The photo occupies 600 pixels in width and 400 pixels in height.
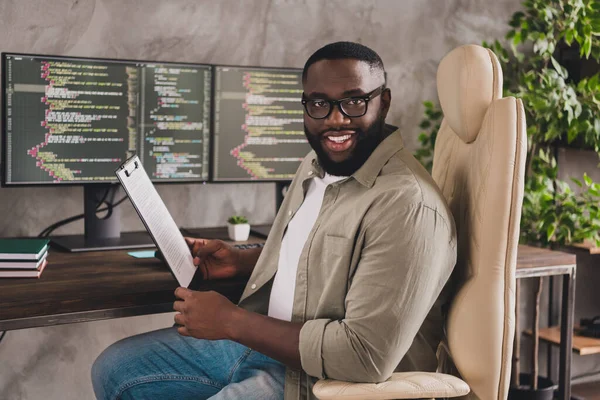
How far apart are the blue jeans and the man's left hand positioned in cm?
21

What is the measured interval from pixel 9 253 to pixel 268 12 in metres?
1.30

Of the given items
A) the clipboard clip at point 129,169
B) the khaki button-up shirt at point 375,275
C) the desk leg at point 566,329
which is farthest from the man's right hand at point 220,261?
the desk leg at point 566,329

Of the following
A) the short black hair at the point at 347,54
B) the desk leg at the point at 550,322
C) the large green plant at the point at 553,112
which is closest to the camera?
the short black hair at the point at 347,54

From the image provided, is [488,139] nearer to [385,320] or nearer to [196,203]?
[385,320]

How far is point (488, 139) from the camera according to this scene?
57.3 inches

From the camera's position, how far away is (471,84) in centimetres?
150

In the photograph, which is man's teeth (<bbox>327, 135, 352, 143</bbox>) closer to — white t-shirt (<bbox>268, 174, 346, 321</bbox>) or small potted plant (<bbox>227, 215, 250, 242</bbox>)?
white t-shirt (<bbox>268, 174, 346, 321</bbox>)

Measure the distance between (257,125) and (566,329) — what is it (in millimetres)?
1183

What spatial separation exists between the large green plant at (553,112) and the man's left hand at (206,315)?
153 centimetres

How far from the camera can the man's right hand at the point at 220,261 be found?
1836mm

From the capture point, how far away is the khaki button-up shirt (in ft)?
4.32

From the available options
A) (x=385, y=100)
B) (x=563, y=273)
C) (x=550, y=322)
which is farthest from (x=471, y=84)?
(x=550, y=322)

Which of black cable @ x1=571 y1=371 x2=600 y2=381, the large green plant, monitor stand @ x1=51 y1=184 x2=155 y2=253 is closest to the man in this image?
monitor stand @ x1=51 y1=184 x2=155 y2=253

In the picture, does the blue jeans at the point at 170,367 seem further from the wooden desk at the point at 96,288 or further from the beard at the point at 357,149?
the beard at the point at 357,149
